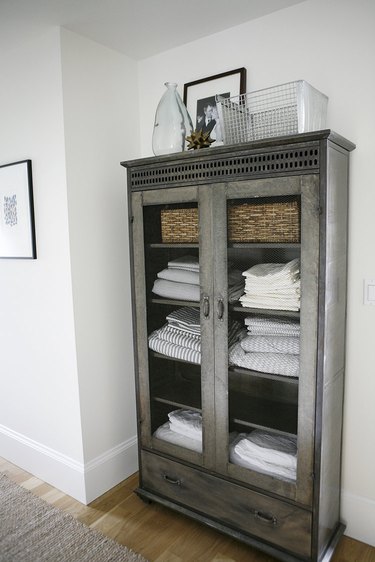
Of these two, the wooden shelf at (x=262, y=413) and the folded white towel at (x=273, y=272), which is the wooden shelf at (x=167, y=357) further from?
the folded white towel at (x=273, y=272)

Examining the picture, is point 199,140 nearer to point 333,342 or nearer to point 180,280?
point 180,280

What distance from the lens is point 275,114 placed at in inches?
70.4

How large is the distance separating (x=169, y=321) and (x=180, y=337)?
11 centimetres

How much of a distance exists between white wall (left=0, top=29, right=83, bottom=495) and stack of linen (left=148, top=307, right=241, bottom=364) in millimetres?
479

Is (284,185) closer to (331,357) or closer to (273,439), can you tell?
(331,357)

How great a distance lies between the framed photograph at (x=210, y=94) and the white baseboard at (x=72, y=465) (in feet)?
6.04

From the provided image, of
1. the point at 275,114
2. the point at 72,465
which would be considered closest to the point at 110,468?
the point at 72,465

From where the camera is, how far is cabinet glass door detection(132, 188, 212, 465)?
1.97 metres

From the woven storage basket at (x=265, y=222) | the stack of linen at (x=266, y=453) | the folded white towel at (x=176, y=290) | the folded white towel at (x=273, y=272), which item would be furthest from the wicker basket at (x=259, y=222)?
the stack of linen at (x=266, y=453)

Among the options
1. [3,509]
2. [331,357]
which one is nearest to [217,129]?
Result: [331,357]

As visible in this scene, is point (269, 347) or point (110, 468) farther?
point (110, 468)

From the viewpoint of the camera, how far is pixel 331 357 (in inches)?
68.6

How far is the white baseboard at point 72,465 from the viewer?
2320 millimetres

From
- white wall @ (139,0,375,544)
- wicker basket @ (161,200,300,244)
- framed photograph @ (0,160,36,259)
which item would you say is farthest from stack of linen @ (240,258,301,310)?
framed photograph @ (0,160,36,259)
